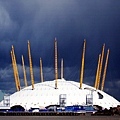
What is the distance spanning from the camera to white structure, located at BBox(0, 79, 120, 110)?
182750 mm

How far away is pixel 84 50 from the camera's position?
18050cm

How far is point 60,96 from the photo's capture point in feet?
591

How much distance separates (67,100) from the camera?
610ft

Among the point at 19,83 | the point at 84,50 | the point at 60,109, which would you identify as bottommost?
the point at 60,109

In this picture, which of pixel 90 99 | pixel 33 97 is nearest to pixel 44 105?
pixel 33 97

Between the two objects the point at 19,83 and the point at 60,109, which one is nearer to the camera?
the point at 60,109

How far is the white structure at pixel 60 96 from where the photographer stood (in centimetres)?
18275

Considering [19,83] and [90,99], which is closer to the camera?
[90,99]

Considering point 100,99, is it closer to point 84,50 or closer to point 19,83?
point 84,50

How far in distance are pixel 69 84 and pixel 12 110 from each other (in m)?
27.7

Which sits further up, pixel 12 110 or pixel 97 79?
pixel 97 79

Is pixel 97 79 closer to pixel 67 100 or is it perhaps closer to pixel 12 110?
pixel 67 100

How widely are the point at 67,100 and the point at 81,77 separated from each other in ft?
41.5

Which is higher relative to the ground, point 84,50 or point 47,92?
point 84,50
